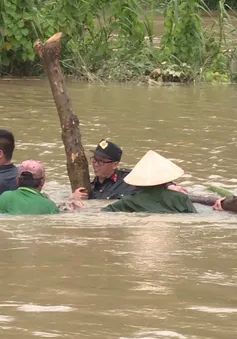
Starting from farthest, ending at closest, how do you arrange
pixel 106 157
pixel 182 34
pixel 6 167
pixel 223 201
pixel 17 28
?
pixel 182 34 → pixel 17 28 → pixel 106 157 → pixel 6 167 → pixel 223 201

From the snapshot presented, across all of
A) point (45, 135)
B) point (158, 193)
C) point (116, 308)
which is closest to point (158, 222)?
point (158, 193)

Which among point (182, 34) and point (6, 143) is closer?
point (6, 143)

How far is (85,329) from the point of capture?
4.79 meters

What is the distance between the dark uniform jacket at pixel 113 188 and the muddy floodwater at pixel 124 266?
354 millimetres

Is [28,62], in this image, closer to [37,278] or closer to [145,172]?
[145,172]

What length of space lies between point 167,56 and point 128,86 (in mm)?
1526

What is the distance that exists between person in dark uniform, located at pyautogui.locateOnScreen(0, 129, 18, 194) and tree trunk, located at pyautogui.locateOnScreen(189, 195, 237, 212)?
176 centimetres

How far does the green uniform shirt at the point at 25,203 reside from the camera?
8320 mm

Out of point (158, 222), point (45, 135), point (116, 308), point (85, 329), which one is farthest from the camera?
point (45, 135)

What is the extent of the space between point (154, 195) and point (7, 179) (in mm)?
1592

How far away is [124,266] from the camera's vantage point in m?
6.19

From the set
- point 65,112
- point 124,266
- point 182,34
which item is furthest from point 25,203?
→ point 182,34

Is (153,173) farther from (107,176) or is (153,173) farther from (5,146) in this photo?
(5,146)

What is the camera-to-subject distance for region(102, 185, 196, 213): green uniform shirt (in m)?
8.68
